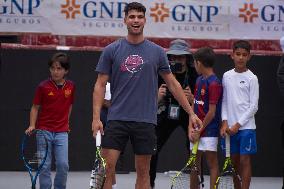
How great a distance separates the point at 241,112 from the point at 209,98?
1.16 feet

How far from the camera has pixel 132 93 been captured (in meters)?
7.63

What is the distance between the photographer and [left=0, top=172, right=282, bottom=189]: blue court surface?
1082cm

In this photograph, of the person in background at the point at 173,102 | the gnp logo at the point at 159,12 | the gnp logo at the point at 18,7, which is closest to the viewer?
the person in background at the point at 173,102

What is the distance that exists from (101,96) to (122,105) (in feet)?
0.68

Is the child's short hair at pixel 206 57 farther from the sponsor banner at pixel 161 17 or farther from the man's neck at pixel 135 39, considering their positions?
the sponsor banner at pixel 161 17

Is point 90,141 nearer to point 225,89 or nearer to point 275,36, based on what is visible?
point 275,36

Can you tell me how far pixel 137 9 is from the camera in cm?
764

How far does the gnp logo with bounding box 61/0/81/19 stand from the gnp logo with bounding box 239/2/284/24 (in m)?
2.16

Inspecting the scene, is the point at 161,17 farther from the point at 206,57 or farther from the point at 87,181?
the point at 206,57

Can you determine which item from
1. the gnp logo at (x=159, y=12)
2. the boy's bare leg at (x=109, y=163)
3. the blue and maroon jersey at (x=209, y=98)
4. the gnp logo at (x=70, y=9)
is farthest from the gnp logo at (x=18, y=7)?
the boy's bare leg at (x=109, y=163)

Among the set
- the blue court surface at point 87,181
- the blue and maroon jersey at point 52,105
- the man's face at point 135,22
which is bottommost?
Answer: the blue court surface at point 87,181

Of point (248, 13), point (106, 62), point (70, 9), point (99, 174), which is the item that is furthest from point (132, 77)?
point (248, 13)

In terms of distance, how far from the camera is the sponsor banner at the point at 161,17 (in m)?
11.6

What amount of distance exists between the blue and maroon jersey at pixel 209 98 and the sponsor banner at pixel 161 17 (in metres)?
2.57
